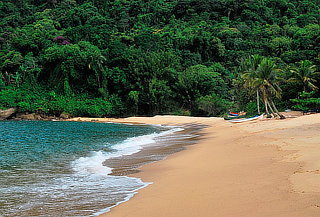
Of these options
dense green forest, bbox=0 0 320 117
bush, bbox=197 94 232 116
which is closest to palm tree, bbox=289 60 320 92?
dense green forest, bbox=0 0 320 117

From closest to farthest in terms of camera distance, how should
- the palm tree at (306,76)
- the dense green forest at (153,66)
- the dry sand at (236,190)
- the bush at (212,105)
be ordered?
the dry sand at (236,190) → the palm tree at (306,76) → the bush at (212,105) → the dense green forest at (153,66)

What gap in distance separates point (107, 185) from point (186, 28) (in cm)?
7225

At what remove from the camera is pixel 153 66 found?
168 ft

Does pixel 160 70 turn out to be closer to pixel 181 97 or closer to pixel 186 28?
pixel 181 97

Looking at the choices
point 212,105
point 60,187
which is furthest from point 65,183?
point 212,105

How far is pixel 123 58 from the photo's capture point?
5384 cm

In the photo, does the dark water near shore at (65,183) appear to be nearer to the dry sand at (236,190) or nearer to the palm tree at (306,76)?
the dry sand at (236,190)

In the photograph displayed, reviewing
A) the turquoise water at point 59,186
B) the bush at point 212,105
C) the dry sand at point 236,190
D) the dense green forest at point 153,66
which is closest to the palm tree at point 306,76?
the dense green forest at point 153,66

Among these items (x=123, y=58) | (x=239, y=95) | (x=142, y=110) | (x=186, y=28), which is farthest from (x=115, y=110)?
(x=186, y=28)

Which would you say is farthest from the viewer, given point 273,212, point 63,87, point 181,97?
point 63,87

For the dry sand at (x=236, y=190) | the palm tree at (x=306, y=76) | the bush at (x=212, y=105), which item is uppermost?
the palm tree at (x=306, y=76)

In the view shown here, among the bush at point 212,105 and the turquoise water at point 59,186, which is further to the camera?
the bush at point 212,105

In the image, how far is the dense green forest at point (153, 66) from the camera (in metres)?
45.2

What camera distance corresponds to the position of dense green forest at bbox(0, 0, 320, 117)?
4525 centimetres
